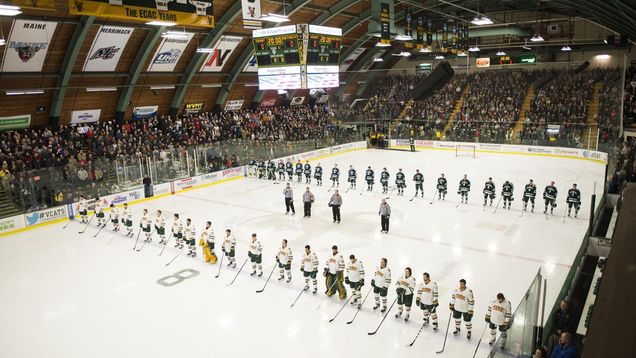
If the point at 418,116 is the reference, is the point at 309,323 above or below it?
below

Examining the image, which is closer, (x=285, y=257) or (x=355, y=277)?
(x=355, y=277)

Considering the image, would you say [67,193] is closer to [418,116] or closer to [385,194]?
[385,194]

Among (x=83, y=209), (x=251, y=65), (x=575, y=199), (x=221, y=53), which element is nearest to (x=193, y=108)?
(x=221, y=53)

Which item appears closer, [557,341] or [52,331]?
[557,341]

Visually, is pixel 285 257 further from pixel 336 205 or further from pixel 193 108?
pixel 193 108

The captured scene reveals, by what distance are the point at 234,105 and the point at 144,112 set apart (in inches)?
313

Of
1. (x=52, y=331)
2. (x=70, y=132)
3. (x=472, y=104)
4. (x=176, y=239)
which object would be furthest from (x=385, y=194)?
(x=472, y=104)

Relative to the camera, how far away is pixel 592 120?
1297 inches

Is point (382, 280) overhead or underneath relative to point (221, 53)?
underneath

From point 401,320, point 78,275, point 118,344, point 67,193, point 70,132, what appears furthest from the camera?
point 70,132

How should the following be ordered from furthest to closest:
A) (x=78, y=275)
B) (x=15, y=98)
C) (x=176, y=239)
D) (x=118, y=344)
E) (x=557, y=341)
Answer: (x=15, y=98), (x=176, y=239), (x=78, y=275), (x=118, y=344), (x=557, y=341)

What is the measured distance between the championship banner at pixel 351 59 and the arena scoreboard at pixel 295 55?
1875cm

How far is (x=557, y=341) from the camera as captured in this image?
7.13 meters

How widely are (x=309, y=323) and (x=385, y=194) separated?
12.2 meters
